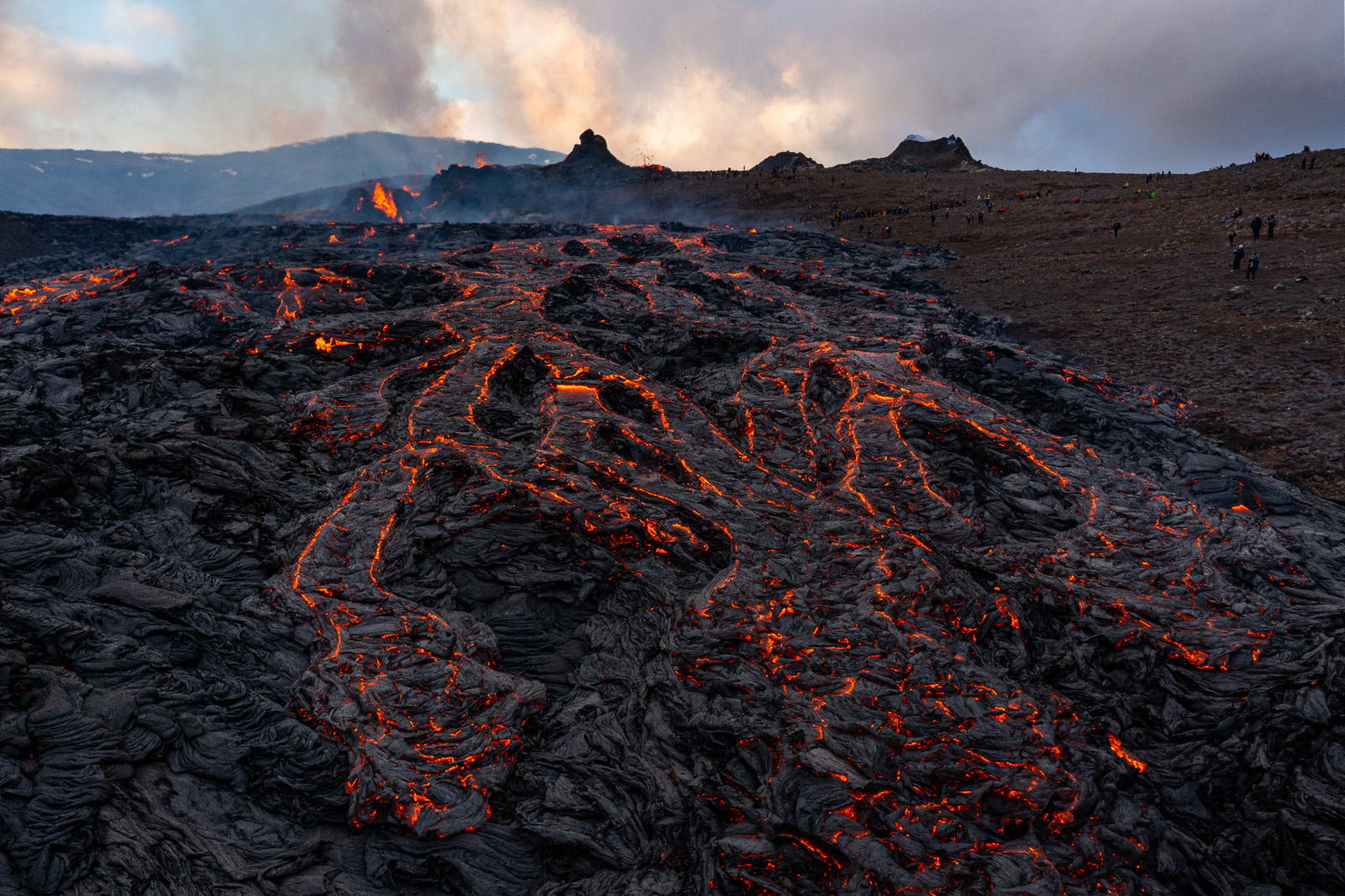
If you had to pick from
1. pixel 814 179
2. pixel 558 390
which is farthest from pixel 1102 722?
pixel 814 179

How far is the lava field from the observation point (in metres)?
7.81

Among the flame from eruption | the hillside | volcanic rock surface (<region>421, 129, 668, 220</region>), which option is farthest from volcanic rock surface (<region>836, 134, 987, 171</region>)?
the flame from eruption

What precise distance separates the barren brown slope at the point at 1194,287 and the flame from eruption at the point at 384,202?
110 metres

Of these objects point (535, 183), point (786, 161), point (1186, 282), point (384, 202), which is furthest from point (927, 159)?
point (384, 202)

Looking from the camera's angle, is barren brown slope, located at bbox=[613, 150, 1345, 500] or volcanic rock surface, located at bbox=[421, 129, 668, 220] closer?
barren brown slope, located at bbox=[613, 150, 1345, 500]

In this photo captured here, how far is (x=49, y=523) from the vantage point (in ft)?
35.9

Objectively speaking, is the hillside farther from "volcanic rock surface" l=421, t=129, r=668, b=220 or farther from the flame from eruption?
the flame from eruption

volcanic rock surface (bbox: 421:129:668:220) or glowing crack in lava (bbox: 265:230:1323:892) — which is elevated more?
volcanic rock surface (bbox: 421:129:668:220)

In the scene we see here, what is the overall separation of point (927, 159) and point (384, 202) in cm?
12515

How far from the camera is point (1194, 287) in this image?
30.8m

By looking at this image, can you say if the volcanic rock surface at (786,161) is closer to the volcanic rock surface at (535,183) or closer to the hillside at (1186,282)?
the volcanic rock surface at (535,183)

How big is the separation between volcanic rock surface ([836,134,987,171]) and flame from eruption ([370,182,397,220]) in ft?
342

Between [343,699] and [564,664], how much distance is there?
13.6ft

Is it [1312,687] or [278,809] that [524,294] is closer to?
[278,809]
